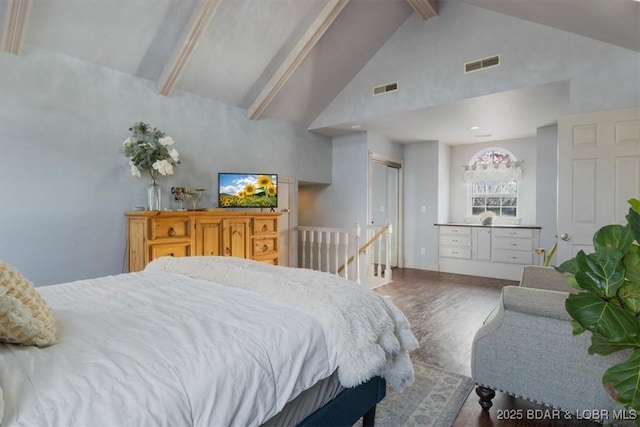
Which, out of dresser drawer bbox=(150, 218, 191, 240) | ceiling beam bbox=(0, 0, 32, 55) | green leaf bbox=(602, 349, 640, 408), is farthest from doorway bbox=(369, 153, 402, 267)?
green leaf bbox=(602, 349, 640, 408)

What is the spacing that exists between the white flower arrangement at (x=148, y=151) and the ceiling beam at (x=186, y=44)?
20.8 inches

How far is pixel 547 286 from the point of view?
2463 millimetres

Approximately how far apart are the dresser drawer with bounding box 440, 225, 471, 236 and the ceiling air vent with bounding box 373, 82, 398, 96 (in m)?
2.83

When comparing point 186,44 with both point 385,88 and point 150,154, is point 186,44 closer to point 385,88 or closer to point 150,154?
point 150,154

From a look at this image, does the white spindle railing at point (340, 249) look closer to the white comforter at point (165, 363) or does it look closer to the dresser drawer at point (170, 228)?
the dresser drawer at point (170, 228)

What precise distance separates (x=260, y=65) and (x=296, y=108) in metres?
0.98

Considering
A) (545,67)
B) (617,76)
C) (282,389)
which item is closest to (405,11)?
(545,67)

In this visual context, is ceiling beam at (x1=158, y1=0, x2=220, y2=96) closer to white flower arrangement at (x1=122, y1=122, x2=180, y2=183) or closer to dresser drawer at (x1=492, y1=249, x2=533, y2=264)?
white flower arrangement at (x1=122, y1=122, x2=180, y2=183)

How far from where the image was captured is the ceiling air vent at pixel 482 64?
12.4 ft

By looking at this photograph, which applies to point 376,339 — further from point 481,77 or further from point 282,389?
point 481,77

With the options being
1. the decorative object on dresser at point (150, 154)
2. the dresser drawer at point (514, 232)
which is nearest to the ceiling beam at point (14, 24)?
the decorative object on dresser at point (150, 154)

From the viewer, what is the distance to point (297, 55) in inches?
155

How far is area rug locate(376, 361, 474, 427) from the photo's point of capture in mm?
1819

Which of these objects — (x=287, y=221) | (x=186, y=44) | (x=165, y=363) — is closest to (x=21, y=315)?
(x=165, y=363)
